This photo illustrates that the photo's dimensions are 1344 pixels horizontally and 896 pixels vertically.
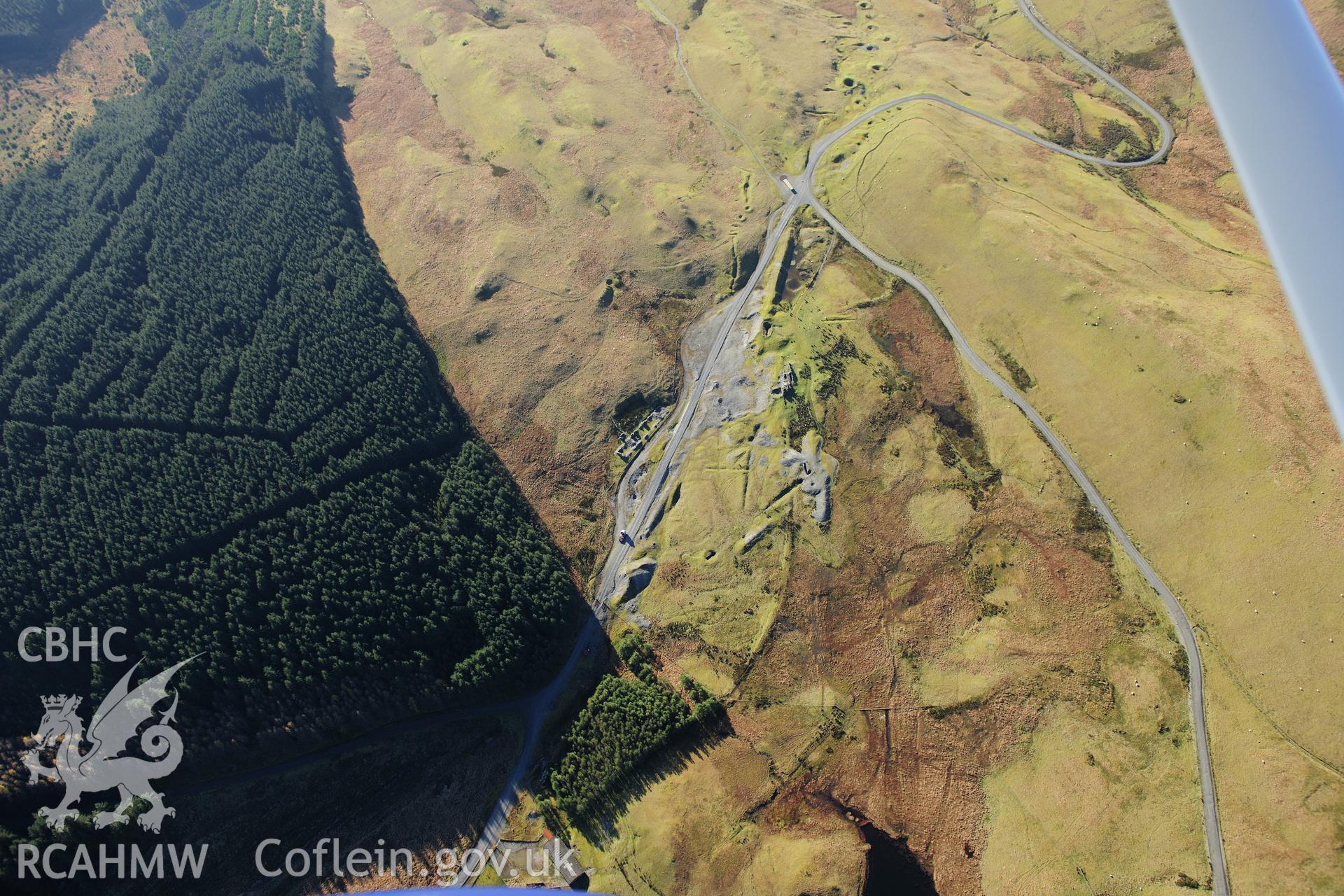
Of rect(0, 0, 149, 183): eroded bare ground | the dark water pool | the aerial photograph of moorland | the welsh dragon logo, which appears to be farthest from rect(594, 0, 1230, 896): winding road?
rect(0, 0, 149, 183): eroded bare ground

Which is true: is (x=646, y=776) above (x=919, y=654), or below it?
below

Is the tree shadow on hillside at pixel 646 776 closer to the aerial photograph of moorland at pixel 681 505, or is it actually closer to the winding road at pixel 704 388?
the aerial photograph of moorland at pixel 681 505

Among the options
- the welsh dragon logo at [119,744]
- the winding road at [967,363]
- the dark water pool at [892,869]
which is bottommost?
the dark water pool at [892,869]

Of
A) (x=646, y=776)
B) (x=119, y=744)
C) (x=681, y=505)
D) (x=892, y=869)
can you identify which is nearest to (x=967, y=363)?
(x=681, y=505)

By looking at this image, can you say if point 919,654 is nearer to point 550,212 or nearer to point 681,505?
point 681,505

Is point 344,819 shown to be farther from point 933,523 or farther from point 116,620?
point 933,523

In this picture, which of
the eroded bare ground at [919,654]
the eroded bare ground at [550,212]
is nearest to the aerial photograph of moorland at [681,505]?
the eroded bare ground at [919,654]
